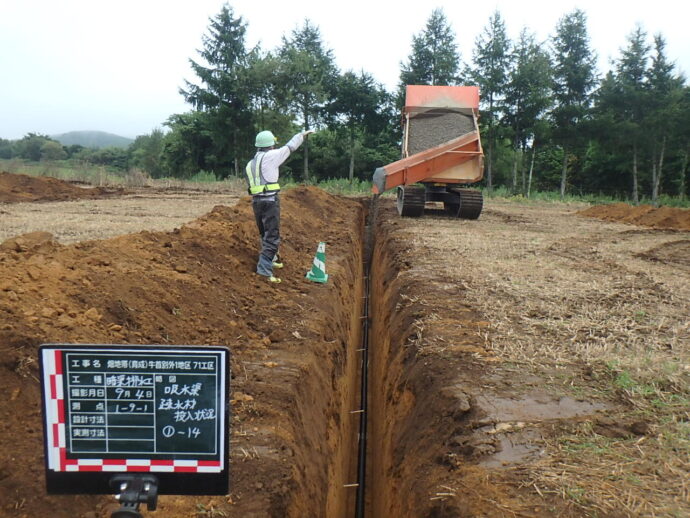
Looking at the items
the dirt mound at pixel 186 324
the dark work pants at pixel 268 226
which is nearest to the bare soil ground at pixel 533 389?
the dirt mound at pixel 186 324

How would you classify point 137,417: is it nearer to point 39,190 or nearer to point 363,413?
point 363,413

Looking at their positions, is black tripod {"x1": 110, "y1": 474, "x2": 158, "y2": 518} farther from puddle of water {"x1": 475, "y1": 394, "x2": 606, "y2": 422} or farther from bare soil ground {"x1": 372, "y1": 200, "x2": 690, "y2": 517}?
puddle of water {"x1": 475, "y1": 394, "x2": 606, "y2": 422}

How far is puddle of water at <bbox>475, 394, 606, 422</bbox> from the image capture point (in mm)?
3486

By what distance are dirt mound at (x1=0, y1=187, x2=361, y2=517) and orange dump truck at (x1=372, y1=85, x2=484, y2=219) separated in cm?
666

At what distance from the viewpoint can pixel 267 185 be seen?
6.60 m

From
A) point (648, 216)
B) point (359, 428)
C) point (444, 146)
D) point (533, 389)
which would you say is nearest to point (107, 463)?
point (533, 389)

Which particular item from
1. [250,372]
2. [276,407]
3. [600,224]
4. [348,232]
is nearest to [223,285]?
[250,372]

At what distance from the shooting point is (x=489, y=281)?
6965 mm

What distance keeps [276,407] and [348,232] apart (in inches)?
348

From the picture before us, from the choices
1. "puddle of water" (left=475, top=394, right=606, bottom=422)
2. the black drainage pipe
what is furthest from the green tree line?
"puddle of water" (left=475, top=394, right=606, bottom=422)

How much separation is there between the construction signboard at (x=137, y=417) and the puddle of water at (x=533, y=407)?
2.12 m

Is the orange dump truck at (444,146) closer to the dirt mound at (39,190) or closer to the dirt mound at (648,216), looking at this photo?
the dirt mound at (648,216)

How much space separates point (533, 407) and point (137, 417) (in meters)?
2.60

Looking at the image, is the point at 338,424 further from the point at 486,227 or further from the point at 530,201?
the point at 530,201
